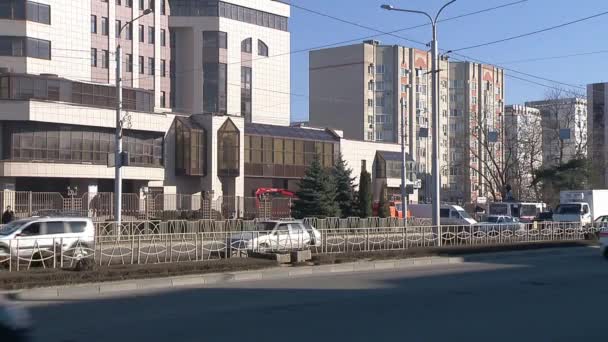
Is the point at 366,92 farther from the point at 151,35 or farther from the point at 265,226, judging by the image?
the point at 265,226

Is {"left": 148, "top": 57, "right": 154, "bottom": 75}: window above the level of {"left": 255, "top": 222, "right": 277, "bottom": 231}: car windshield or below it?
above

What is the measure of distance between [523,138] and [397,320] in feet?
198

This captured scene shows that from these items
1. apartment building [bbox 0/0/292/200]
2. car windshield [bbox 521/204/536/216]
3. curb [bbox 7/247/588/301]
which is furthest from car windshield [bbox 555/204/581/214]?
apartment building [bbox 0/0/292/200]

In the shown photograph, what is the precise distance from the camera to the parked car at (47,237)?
73.5 ft

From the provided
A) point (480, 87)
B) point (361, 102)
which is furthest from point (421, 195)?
point (480, 87)

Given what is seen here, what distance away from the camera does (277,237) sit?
2850 cm

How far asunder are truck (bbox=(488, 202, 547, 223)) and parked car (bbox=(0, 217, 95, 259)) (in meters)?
40.6

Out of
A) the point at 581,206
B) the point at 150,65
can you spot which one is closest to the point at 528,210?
the point at 581,206

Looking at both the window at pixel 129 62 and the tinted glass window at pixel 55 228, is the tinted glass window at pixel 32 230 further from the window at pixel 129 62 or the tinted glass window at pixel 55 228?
A: the window at pixel 129 62

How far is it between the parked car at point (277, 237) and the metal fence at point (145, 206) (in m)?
13.7

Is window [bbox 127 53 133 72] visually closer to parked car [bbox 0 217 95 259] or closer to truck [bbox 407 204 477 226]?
truck [bbox 407 204 477 226]

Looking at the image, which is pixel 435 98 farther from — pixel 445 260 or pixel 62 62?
pixel 62 62

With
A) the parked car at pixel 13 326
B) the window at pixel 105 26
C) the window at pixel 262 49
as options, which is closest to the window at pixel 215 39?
the window at pixel 262 49

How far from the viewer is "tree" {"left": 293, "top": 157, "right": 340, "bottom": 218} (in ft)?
168
